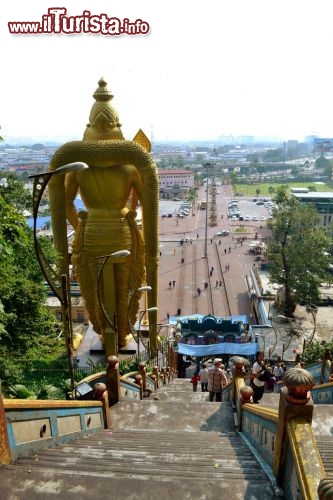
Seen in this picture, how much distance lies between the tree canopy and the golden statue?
10.8 meters

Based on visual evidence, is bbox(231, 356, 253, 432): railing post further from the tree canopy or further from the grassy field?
the grassy field

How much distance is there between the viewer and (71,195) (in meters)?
14.2

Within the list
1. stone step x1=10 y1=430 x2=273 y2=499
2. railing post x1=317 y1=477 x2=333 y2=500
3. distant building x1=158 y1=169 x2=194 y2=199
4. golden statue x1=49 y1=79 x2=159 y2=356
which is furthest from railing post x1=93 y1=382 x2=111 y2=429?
Result: distant building x1=158 y1=169 x2=194 y2=199

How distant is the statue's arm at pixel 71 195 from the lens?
45.8 ft

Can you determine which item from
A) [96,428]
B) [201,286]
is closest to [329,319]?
[201,286]

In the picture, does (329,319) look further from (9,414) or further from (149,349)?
(9,414)

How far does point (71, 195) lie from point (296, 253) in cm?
1332

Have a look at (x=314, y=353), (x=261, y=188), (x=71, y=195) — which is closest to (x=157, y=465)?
(x=71, y=195)

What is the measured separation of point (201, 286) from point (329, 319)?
11.4 m

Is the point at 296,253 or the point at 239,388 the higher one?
the point at 239,388

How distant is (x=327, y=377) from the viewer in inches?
385

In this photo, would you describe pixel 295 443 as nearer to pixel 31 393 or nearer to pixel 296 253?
pixel 31 393

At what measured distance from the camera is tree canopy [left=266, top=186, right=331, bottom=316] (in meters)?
22.7

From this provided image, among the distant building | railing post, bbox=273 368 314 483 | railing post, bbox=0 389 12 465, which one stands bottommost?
the distant building
